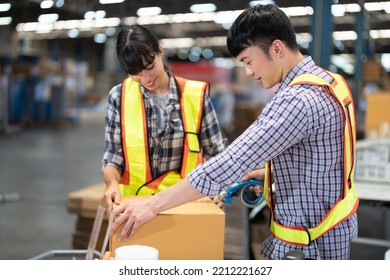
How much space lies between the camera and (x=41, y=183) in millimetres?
7996

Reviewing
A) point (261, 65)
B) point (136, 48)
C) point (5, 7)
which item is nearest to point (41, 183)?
point (5, 7)

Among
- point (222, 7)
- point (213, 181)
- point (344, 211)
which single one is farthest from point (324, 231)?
point (222, 7)

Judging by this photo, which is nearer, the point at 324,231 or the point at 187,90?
the point at 324,231

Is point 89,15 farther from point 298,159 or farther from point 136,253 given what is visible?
point 136,253

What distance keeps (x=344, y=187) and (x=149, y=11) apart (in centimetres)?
290

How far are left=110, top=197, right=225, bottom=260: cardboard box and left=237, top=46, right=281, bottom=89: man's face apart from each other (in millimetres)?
Answer: 439

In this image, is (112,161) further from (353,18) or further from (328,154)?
(353,18)

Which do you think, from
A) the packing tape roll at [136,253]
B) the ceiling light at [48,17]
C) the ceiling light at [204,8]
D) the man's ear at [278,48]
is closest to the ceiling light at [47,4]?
the ceiling light at [48,17]

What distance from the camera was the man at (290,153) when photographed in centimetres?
147

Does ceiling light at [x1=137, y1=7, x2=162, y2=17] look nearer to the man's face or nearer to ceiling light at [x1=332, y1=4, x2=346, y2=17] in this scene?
ceiling light at [x1=332, y1=4, x2=346, y2=17]

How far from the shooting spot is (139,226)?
5.05 feet

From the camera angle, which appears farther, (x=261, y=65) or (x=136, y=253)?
(x=261, y=65)

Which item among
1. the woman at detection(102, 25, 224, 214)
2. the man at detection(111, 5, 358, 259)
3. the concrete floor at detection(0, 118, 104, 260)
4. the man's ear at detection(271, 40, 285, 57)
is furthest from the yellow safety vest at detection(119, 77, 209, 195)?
the concrete floor at detection(0, 118, 104, 260)
